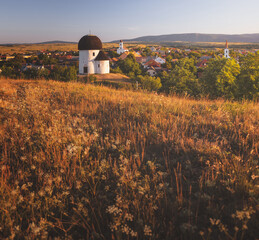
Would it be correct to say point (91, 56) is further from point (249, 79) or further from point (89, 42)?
point (249, 79)

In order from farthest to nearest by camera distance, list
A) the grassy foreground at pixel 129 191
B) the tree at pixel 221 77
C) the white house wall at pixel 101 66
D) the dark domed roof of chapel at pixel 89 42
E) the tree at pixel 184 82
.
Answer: the white house wall at pixel 101 66
the dark domed roof of chapel at pixel 89 42
the tree at pixel 184 82
the tree at pixel 221 77
the grassy foreground at pixel 129 191

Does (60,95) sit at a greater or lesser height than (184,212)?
greater

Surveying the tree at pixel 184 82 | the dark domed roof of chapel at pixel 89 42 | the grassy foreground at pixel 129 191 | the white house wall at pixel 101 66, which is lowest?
the grassy foreground at pixel 129 191

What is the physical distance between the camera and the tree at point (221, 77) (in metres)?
25.7

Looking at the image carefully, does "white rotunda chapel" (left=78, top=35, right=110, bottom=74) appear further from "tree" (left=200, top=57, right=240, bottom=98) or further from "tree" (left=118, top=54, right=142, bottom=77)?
"tree" (left=200, top=57, right=240, bottom=98)

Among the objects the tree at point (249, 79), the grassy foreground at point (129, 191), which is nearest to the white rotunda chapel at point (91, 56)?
the tree at point (249, 79)

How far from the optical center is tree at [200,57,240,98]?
84.4ft

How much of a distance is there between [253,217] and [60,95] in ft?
25.8

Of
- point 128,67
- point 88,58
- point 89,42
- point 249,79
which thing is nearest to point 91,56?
point 88,58

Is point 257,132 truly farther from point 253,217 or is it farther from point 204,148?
point 253,217

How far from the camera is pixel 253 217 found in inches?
78.8

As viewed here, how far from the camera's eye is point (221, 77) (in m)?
26.3

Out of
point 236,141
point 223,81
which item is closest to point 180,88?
point 223,81

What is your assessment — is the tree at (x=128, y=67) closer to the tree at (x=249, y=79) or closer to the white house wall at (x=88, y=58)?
the white house wall at (x=88, y=58)
